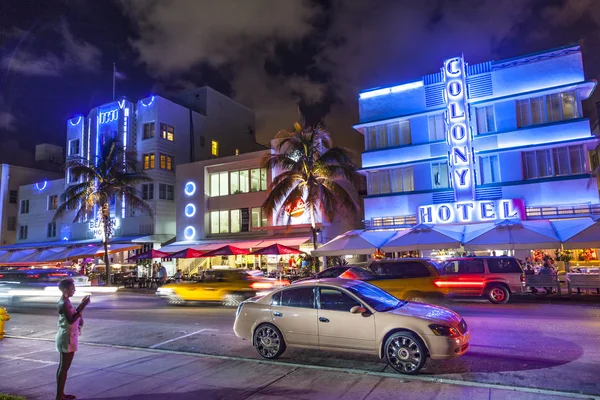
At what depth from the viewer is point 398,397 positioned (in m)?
6.00

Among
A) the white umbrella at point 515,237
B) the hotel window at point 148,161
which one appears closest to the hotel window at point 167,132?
the hotel window at point 148,161

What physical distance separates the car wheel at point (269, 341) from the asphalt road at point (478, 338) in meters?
0.22

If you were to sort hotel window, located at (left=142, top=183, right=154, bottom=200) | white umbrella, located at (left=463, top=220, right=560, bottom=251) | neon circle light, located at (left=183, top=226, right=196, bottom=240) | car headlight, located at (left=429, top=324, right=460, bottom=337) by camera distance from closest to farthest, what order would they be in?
1. car headlight, located at (left=429, top=324, right=460, bottom=337)
2. white umbrella, located at (left=463, top=220, right=560, bottom=251)
3. neon circle light, located at (left=183, top=226, right=196, bottom=240)
4. hotel window, located at (left=142, top=183, right=154, bottom=200)

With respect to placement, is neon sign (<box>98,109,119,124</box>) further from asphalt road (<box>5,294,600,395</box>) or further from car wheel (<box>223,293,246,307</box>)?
car wheel (<box>223,293,246,307</box>)

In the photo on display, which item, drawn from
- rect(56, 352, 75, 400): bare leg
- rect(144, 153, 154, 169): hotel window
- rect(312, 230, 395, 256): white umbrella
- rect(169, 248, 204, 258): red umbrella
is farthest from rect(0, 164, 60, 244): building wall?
rect(56, 352, 75, 400): bare leg

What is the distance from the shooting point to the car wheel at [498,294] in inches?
641

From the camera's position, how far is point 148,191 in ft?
124

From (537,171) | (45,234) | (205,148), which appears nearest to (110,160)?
(205,148)

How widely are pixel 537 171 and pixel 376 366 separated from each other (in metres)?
21.0

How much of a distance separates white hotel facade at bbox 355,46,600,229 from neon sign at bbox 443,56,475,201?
0.18 feet

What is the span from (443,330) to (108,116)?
40872 millimetres

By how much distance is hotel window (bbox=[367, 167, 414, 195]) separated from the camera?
27578 mm

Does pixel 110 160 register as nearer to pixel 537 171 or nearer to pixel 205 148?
pixel 205 148

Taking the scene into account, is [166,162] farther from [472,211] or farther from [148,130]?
[472,211]
